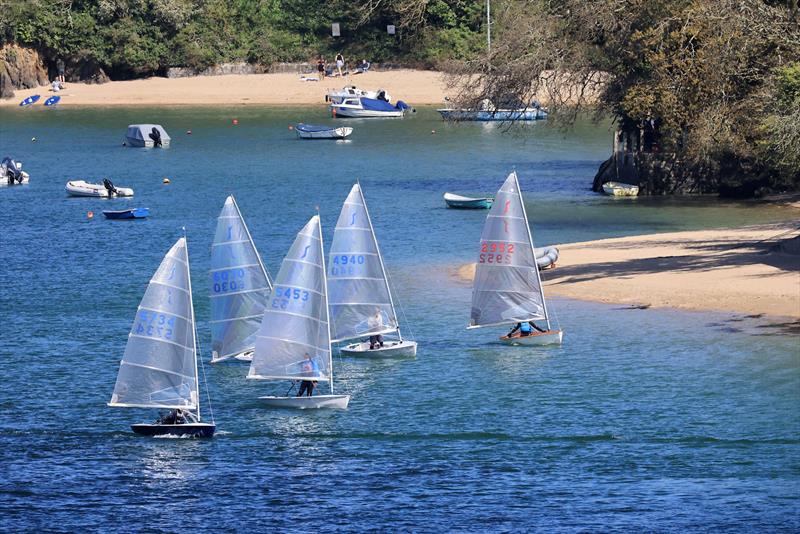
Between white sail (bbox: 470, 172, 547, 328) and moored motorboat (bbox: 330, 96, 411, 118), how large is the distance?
100 metres

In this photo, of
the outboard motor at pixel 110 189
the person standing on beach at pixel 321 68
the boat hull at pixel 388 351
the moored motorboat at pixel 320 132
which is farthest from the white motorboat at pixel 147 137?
the boat hull at pixel 388 351

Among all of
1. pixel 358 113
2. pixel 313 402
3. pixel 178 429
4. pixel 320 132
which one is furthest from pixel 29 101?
pixel 178 429

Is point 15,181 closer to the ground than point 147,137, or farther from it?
closer to the ground

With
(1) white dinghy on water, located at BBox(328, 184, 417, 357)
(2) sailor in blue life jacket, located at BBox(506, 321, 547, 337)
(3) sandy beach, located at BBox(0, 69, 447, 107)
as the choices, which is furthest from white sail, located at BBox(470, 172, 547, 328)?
(3) sandy beach, located at BBox(0, 69, 447, 107)

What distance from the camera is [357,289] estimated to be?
51.4m

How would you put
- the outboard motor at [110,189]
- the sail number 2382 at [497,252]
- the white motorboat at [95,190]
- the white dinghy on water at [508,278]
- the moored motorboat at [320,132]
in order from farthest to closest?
1. the moored motorboat at [320,132]
2. the white motorboat at [95,190]
3. the outboard motor at [110,189]
4. the sail number 2382 at [497,252]
5. the white dinghy on water at [508,278]

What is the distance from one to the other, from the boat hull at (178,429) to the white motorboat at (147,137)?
87625mm

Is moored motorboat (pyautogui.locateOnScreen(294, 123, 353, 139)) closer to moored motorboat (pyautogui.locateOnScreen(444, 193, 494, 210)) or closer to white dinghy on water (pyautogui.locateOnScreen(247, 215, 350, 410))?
moored motorboat (pyautogui.locateOnScreen(444, 193, 494, 210))

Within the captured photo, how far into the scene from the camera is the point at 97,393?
4691 cm

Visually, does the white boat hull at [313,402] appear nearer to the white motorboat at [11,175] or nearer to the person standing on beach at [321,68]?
the white motorboat at [11,175]

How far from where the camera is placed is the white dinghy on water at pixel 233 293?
163 ft

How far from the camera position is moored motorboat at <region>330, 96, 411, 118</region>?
152 meters

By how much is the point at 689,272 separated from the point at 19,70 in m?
125

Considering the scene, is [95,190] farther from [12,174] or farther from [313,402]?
[313,402]
